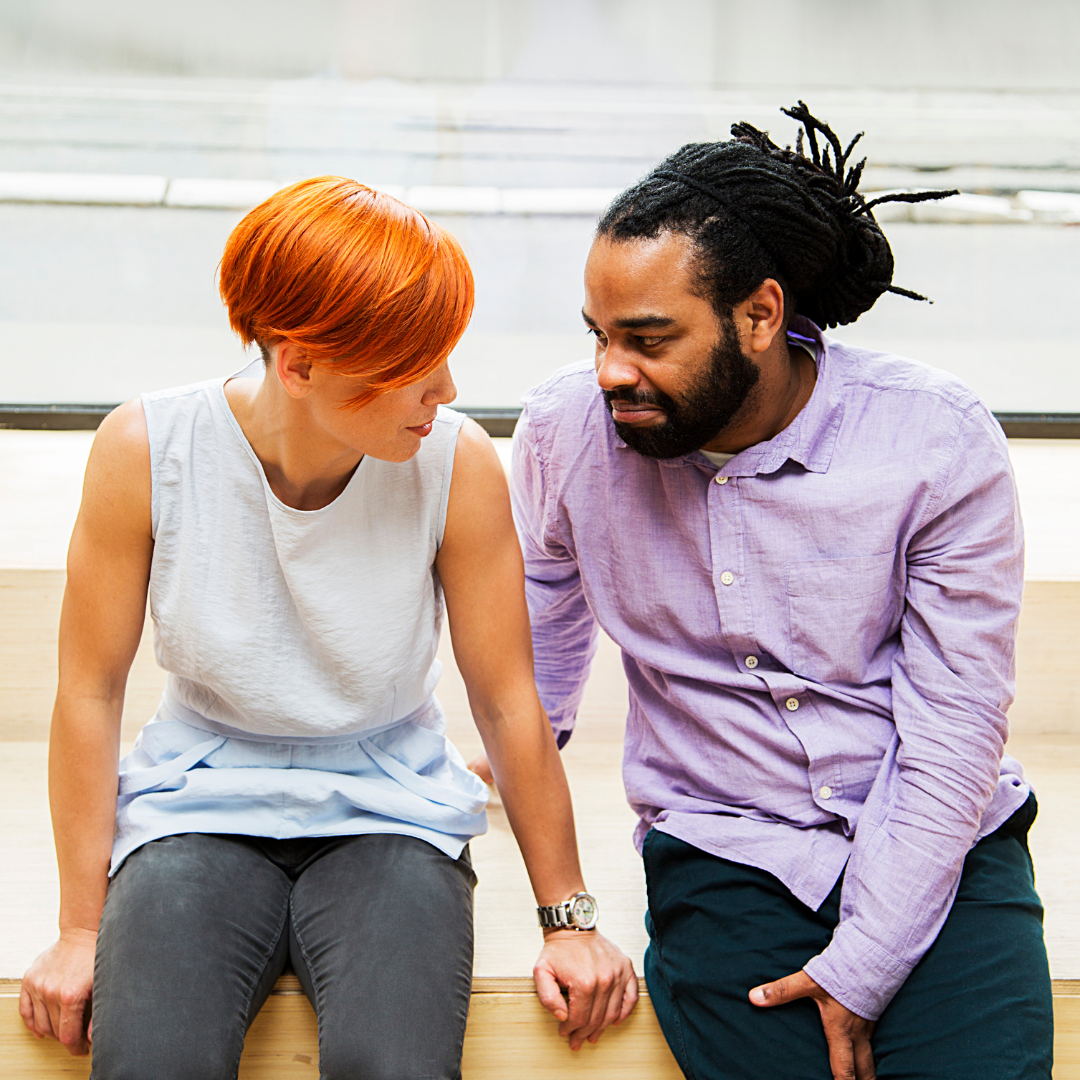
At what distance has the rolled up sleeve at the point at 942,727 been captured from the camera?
1.13m

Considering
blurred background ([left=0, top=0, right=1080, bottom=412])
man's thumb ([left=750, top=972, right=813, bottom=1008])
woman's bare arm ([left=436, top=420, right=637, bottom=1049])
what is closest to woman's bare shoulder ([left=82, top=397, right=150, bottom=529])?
woman's bare arm ([left=436, top=420, right=637, bottom=1049])

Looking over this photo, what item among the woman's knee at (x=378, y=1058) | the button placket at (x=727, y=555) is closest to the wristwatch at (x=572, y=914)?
the woman's knee at (x=378, y=1058)

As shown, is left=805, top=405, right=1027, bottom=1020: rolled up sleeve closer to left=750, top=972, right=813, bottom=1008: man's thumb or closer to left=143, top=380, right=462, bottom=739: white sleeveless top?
left=750, top=972, right=813, bottom=1008: man's thumb

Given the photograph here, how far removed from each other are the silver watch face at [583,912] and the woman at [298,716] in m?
0.02

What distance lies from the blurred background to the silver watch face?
1.37 meters

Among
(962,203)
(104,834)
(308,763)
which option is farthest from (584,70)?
(104,834)

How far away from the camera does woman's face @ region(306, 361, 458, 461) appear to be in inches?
42.2

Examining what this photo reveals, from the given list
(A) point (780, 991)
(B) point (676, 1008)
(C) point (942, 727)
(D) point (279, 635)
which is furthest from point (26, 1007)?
(C) point (942, 727)

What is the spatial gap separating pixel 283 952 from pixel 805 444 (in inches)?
31.0

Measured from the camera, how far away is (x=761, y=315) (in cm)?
118

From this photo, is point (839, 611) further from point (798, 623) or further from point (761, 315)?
point (761, 315)

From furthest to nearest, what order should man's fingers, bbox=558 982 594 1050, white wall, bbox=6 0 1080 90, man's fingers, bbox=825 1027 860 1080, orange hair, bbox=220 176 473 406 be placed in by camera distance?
white wall, bbox=6 0 1080 90, man's fingers, bbox=558 982 594 1050, man's fingers, bbox=825 1027 860 1080, orange hair, bbox=220 176 473 406

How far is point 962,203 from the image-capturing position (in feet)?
7.79

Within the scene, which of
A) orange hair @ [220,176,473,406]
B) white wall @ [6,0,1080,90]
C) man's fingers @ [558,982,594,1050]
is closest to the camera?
orange hair @ [220,176,473,406]
